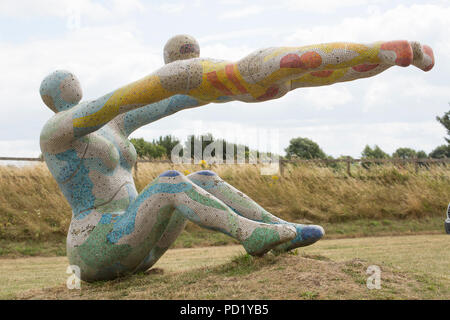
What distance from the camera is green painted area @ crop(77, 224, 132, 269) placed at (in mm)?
3898

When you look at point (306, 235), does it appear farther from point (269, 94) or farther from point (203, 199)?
point (269, 94)

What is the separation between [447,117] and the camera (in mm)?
29672

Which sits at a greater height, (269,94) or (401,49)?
(401,49)

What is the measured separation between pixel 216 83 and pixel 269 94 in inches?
12.7

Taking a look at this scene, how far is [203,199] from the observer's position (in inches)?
143

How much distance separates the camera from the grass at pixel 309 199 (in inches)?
419

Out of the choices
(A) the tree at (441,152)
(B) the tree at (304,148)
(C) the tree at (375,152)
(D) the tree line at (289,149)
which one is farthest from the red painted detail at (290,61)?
(A) the tree at (441,152)

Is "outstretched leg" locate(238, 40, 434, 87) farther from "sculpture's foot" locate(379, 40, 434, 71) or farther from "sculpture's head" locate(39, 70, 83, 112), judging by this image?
"sculpture's head" locate(39, 70, 83, 112)

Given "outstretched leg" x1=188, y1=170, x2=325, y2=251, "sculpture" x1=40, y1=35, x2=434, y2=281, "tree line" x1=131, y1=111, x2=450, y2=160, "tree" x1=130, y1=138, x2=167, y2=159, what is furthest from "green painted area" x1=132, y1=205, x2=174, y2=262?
"tree" x1=130, y1=138, x2=167, y2=159

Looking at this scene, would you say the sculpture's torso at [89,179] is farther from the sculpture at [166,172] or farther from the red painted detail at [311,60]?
the red painted detail at [311,60]

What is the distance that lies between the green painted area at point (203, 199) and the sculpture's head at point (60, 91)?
51.2 inches

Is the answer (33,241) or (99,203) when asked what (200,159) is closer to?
(33,241)

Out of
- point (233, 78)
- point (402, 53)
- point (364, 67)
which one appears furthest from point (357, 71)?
point (233, 78)

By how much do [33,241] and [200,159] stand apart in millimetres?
5019
